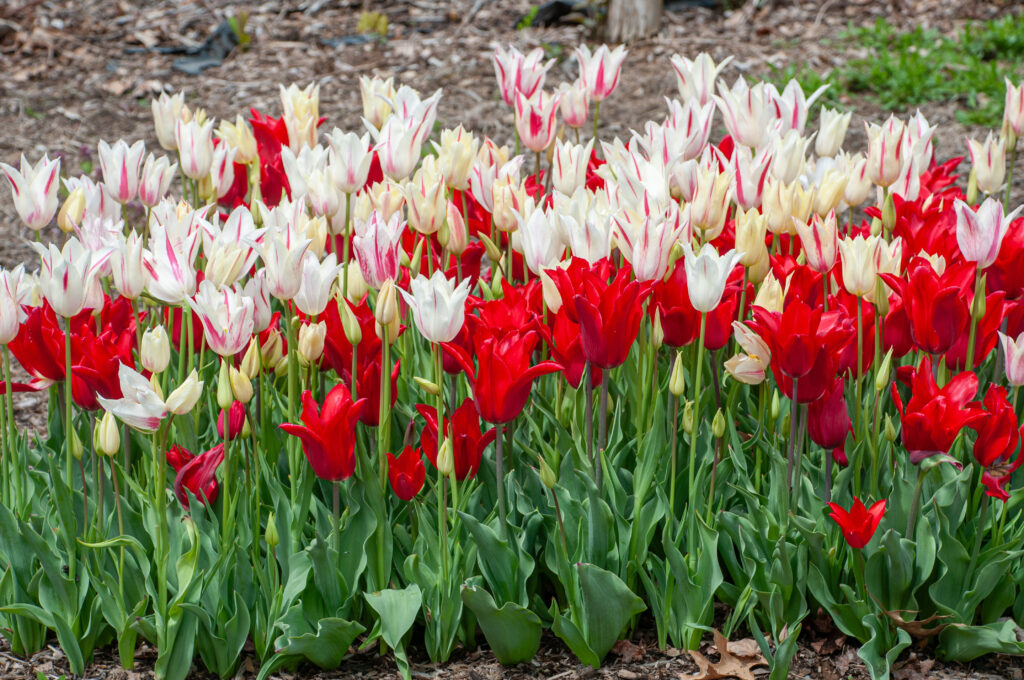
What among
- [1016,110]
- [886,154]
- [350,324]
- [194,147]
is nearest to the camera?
[350,324]

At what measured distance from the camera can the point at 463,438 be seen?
2.13 m

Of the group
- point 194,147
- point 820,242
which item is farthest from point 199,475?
point 820,242

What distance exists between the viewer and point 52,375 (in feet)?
7.16

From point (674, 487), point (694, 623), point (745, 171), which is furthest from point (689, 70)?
point (694, 623)

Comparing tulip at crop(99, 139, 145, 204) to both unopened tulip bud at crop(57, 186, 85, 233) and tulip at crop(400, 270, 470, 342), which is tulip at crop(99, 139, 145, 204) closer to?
unopened tulip bud at crop(57, 186, 85, 233)

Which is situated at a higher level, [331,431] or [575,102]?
[575,102]

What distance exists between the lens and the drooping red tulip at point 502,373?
1900mm

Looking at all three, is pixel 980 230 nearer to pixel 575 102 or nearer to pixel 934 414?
pixel 934 414

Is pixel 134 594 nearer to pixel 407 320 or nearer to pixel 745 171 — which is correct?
pixel 407 320

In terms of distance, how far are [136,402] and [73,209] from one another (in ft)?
2.80

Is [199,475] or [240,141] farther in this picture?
[240,141]

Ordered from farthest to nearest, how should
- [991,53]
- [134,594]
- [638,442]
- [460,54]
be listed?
1. [460,54]
2. [991,53]
3. [638,442]
4. [134,594]

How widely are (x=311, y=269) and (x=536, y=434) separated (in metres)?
0.63

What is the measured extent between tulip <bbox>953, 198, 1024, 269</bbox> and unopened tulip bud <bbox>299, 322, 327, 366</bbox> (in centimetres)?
127
